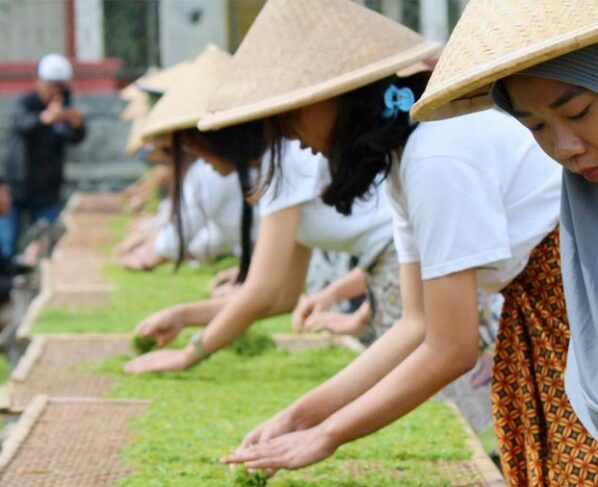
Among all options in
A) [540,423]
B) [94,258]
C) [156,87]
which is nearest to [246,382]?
[540,423]

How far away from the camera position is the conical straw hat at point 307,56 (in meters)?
3.21

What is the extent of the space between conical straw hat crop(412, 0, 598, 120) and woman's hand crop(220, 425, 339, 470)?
0.79m

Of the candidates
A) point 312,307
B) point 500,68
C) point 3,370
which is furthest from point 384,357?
point 3,370

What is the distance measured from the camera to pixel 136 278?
25.8ft

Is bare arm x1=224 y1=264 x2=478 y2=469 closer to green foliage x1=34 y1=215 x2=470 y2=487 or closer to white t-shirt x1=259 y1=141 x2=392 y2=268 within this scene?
green foliage x1=34 y1=215 x2=470 y2=487

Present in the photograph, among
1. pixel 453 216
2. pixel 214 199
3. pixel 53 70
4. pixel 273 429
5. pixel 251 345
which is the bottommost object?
pixel 53 70

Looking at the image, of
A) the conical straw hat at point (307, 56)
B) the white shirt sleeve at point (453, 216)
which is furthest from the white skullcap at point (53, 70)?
the white shirt sleeve at point (453, 216)

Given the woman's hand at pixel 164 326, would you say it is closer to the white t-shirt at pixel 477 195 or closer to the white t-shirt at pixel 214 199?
the white t-shirt at pixel 214 199

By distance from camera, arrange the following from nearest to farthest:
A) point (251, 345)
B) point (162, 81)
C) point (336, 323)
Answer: point (336, 323), point (251, 345), point (162, 81)

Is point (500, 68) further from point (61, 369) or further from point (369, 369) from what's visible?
point (61, 369)

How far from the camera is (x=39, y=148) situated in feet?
40.9

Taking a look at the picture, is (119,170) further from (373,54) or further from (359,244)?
(373,54)

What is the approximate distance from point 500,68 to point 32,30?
1495 centimetres

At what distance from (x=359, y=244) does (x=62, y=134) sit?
26.6ft
